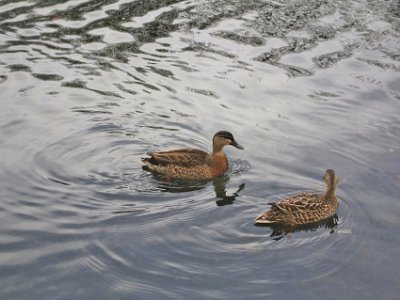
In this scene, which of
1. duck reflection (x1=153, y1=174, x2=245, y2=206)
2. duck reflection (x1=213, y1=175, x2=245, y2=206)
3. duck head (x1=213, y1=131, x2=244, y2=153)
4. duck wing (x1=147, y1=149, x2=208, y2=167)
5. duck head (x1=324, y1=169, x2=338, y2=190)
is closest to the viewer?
duck head (x1=324, y1=169, x2=338, y2=190)

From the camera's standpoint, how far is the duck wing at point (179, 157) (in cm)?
1048

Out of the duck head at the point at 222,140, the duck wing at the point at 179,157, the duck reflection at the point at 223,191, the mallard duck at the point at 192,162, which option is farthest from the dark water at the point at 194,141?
the duck head at the point at 222,140

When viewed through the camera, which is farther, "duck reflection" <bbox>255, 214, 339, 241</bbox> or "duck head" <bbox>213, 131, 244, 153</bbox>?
"duck head" <bbox>213, 131, 244, 153</bbox>

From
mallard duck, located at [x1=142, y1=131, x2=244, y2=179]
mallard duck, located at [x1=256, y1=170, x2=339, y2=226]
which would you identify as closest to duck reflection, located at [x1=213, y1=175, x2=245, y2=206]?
mallard duck, located at [x1=142, y1=131, x2=244, y2=179]

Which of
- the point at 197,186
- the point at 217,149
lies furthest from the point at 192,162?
the point at 217,149

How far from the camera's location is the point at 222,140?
10.8m

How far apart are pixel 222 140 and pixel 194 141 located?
102cm

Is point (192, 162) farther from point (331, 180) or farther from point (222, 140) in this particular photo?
point (331, 180)

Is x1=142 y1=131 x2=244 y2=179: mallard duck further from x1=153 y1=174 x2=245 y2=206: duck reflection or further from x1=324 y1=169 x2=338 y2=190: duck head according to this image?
x1=324 y1=169 x2=338 y2=190: duck head

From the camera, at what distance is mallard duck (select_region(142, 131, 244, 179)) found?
1048cm

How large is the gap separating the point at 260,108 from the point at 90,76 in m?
3.61

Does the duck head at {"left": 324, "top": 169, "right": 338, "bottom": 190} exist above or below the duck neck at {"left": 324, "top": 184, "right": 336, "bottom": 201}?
above

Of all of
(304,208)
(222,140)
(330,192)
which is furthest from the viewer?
(222,140)

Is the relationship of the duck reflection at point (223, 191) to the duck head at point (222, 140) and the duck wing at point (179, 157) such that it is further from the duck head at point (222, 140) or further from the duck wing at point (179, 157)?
the duck head at point (222, 140)
